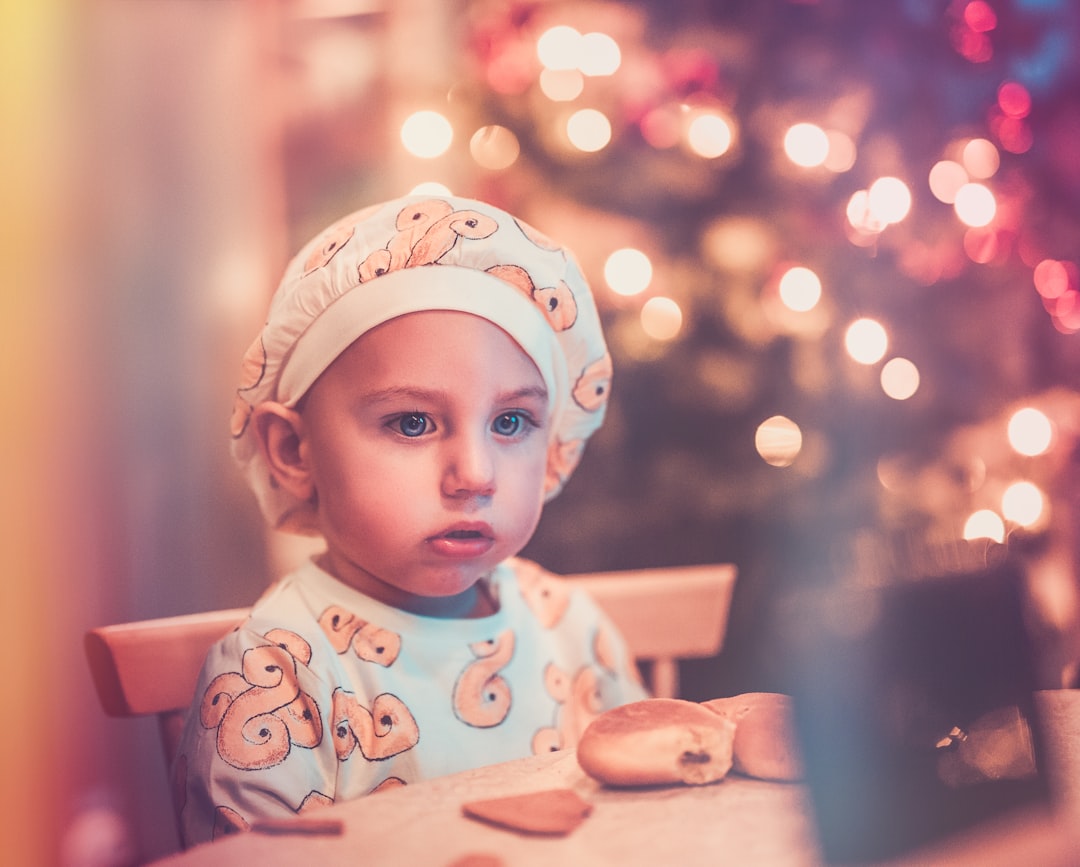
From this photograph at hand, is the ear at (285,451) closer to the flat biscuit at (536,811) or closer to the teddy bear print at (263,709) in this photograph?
the teddy bear print at (263,709)

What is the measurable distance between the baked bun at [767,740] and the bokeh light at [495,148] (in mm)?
705

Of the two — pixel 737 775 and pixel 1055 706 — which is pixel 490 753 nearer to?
pixel 737 775

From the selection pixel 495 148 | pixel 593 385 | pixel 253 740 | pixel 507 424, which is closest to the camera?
pixel 253 740

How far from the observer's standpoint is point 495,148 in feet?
3.43

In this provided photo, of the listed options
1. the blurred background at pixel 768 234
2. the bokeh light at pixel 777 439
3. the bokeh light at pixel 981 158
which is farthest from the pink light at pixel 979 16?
the bokeh light at pixel 777 439

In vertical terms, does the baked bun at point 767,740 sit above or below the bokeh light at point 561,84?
below

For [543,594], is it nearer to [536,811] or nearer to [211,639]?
[211,639]

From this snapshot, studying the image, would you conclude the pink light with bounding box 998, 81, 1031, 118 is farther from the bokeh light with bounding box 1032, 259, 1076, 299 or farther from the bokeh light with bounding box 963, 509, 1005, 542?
the bokeh light with bounding box 963, 509, 1005, 542

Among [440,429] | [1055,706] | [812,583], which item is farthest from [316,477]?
[812,583]

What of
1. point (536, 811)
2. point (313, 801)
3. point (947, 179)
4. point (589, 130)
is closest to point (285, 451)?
point (313, 801)

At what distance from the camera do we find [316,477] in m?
0.64

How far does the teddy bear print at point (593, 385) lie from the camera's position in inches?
29.3

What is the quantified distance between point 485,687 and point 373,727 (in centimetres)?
9

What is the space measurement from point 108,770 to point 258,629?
0.16m
